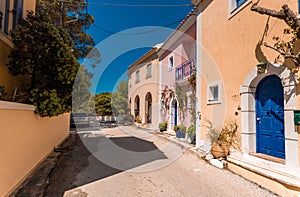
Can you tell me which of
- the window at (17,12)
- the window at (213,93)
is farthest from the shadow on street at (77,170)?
the window at (17,12)

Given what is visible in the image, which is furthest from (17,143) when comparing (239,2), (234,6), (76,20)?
(76,20)

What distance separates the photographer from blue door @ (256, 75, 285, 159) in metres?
4.48

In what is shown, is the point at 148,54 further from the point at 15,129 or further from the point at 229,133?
the point at 15,129

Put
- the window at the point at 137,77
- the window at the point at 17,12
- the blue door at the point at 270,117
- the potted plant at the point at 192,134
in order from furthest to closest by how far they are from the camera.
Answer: the window at the point at 137,77 < the potted plant at the point at 192,134 < the window at the point at 17,12 < the blue door at the point at 270,117

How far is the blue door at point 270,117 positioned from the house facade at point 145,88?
32.4 feet

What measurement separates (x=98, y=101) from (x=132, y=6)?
19377 mm

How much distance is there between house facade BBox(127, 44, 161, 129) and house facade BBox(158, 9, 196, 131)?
1384 millimetres

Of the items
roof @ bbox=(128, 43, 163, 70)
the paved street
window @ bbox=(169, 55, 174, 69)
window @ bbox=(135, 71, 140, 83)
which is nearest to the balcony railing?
window @ bbox=(169, 55, 174, 69)

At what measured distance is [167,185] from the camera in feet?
13.8

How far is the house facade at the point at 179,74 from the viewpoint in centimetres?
988

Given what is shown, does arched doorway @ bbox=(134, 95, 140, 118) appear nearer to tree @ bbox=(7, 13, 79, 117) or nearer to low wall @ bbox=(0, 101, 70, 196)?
tree @ bbox=(7, 13, 79, 117)

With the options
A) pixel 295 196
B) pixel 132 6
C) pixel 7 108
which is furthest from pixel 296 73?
pixel 132 6

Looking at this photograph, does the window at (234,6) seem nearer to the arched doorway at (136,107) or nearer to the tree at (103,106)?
the arched doorway at (136,107)

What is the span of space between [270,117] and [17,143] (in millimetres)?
6237
